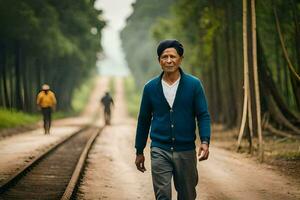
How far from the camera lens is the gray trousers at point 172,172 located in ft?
19.8

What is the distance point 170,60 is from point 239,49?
21547 millimetres

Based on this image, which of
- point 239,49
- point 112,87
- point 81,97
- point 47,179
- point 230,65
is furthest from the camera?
point 112,87

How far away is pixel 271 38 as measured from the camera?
33531mm

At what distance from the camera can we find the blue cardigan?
6.05m

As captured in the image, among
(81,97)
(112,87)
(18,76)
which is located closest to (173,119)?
(18,76)

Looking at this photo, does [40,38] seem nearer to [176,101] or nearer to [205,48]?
[205,48]

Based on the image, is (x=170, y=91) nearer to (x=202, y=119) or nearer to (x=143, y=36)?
(x=202, y=119)

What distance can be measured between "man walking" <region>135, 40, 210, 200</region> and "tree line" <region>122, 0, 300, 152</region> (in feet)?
30.8

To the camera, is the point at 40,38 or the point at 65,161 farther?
the point at 40,38

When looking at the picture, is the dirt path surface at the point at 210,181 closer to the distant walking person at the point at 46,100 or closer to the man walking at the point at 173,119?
the man walking at the point at 173,119

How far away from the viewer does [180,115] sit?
6059 mm

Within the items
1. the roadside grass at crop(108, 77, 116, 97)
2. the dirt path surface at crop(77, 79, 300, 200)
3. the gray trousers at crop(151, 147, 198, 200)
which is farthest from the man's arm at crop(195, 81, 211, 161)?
the roadside grass at crop(108, 77, 116, 97)

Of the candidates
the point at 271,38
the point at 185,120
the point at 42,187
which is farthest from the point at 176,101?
the point at 271,38

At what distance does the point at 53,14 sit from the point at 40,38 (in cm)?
226
